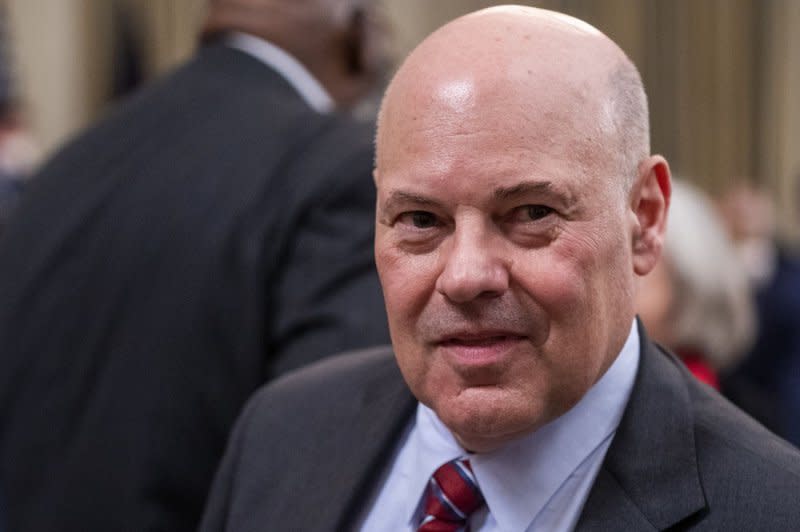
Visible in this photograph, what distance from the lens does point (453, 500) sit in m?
1.78

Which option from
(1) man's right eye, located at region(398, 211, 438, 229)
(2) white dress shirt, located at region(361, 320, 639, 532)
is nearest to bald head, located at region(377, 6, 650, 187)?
(1) man's right eye, located at region(398, 211, 438, 229)

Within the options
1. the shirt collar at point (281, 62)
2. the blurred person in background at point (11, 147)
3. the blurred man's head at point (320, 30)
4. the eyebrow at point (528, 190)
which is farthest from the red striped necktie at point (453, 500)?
the blurred person in background at point (11, 147)

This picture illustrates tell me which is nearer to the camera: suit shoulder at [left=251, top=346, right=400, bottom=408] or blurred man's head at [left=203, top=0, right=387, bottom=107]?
suit shoulder at [left=251, top=346, right=400, bottom=408]

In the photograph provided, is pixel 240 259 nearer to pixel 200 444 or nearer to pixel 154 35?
pixel 200 444

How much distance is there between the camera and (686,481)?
167 centimetres

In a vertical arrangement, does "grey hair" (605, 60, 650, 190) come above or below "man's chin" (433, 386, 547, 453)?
above

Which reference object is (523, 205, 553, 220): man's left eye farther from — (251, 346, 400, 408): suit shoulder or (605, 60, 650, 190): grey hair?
(251, 346, 400, 408): suit shoulder

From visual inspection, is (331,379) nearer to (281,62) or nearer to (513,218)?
(513,218)

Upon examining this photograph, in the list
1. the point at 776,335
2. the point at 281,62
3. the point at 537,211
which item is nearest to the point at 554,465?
the point at 537,211

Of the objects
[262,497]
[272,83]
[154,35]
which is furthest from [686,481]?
[154,35]

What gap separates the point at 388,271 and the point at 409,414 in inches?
13.4

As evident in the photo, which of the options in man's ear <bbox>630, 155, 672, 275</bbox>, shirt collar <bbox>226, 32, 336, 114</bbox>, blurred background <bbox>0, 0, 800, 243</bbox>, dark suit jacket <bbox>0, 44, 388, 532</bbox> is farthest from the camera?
blurred background <bbox>0, 0, 800, 243</bbox>

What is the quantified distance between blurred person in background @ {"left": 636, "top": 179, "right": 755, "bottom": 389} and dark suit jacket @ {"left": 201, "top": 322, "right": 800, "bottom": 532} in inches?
47.1

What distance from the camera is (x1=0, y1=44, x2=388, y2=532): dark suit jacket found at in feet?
8.27
